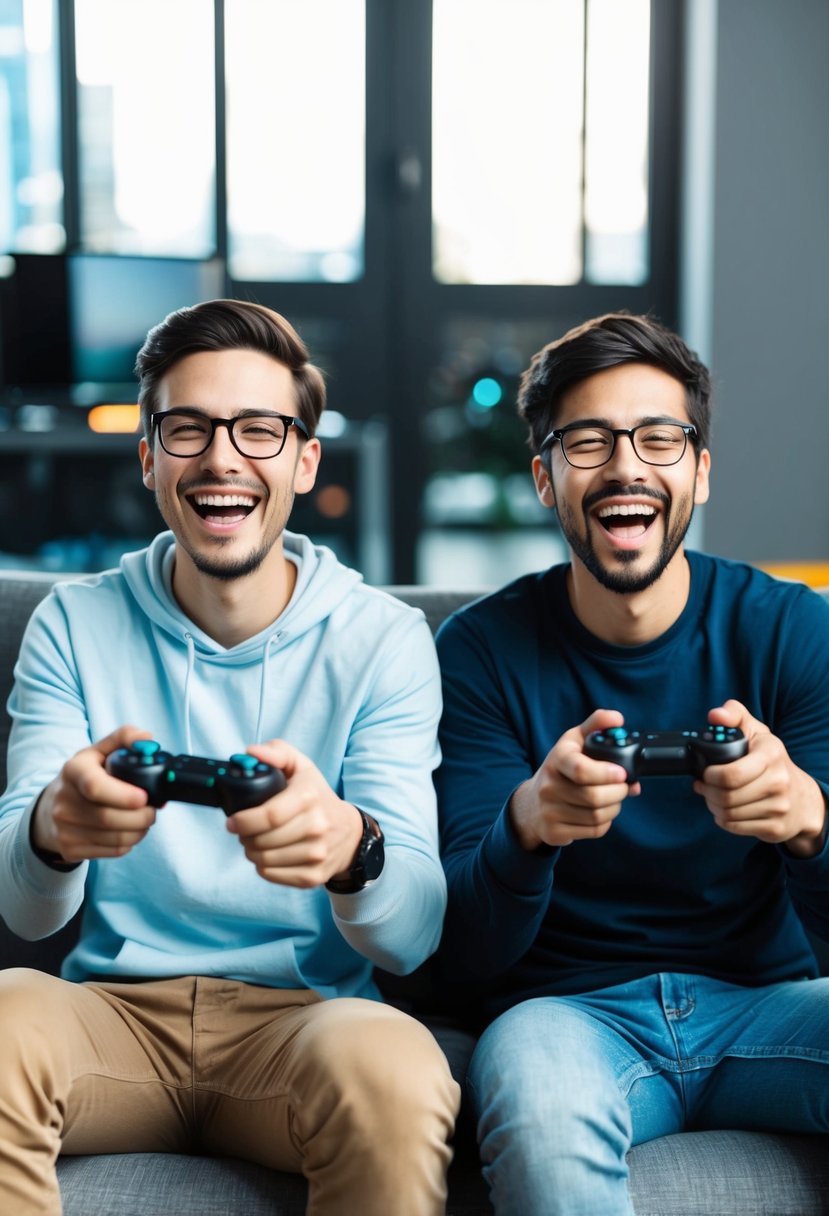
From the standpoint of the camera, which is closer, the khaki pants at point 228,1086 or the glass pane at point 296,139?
the khaki pants at point 228,1086

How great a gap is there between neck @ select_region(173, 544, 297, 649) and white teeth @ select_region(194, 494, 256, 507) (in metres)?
0.08

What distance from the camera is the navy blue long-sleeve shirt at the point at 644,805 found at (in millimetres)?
1503

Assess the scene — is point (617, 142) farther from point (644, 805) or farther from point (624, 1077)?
point (624, 1077)

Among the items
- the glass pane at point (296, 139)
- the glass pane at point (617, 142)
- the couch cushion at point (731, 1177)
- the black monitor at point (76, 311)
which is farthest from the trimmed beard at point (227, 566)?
the glass pane at point (617, 142)

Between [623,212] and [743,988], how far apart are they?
387 cm

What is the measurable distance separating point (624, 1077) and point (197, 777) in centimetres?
57

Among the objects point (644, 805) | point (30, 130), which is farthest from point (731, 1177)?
point (30, 130)

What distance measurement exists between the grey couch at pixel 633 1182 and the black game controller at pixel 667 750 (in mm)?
410

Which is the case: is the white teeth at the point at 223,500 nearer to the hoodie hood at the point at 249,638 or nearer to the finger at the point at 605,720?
the hoodie hood at the point at 249,638

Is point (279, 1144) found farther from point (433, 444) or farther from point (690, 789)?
point (433, 444)

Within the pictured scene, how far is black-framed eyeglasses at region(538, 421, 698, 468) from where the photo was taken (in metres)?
1.57

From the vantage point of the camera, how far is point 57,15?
4.61 meters

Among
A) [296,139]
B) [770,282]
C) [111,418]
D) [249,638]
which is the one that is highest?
[296,139]

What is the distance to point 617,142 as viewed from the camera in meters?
4.82
